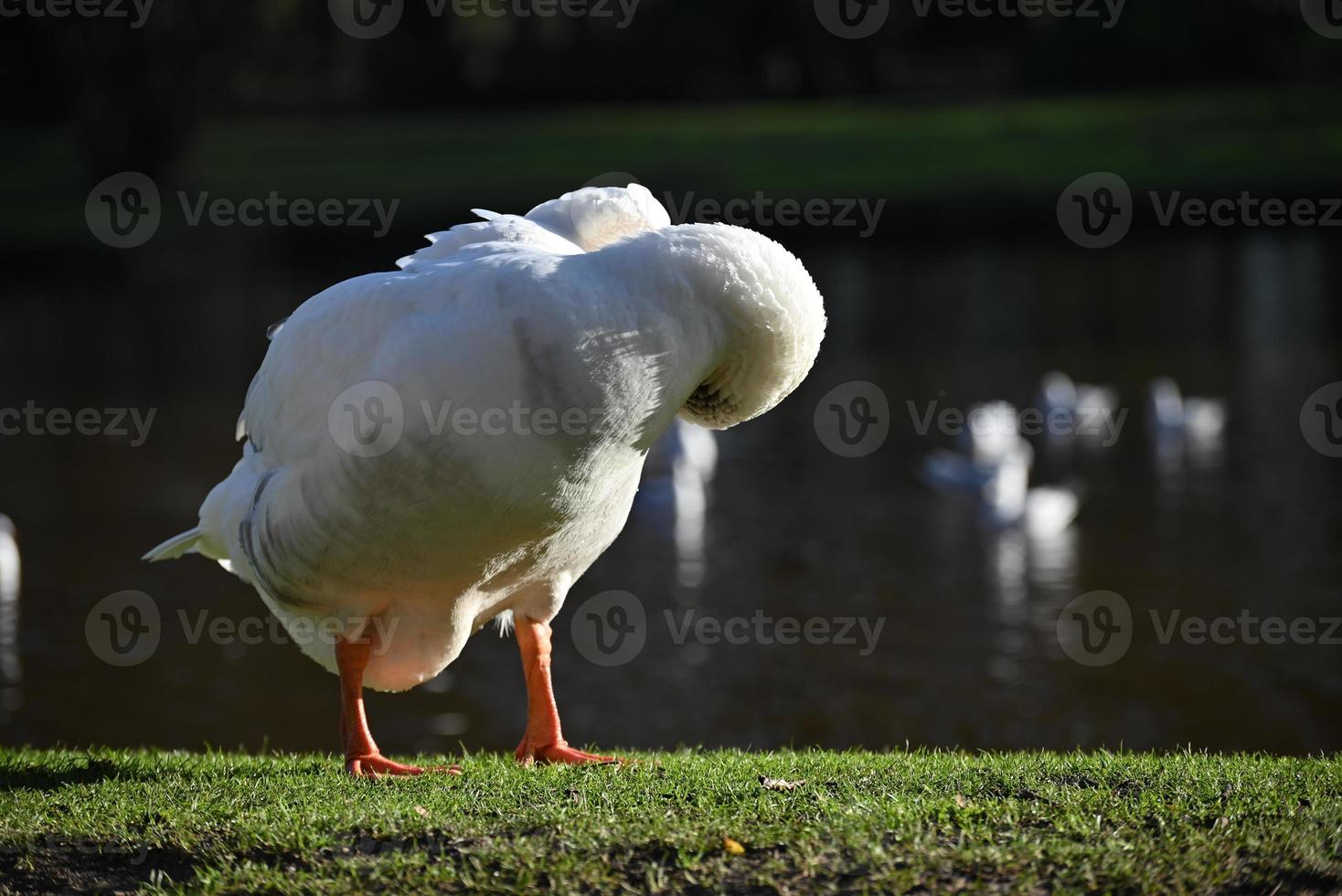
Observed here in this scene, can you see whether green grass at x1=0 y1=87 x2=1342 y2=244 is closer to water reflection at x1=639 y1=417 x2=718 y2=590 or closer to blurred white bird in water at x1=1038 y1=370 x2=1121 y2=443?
blurred white bird in water at x1=1038 y1=370 x2=1121 y2=443

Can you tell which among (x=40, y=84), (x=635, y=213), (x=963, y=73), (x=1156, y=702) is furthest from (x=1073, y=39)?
(x=635, y=213)

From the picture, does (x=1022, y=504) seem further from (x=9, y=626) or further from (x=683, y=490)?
(x=9, y=626)

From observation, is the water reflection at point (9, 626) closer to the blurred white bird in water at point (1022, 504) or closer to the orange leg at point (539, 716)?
the orange leg at point (539, 716)

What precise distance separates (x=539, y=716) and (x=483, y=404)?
5.30 ft

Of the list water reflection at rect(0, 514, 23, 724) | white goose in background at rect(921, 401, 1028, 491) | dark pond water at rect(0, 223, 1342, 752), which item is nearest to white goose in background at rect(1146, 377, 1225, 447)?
dark pond water at rect(0, 223, 1342, 752)

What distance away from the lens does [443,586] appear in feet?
18.9

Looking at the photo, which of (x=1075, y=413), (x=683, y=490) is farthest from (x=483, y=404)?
(x=1075, y=413)

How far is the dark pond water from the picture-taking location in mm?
11961

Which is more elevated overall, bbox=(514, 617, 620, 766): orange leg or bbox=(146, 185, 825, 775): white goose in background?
bbox=(146, 185, 825, 775): white goose in background

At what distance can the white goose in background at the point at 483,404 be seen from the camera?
17.0 ft

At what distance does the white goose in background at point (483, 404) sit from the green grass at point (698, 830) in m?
0.69

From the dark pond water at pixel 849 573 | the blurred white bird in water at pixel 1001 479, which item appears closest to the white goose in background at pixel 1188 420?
the dark pond water at pixel 849 573

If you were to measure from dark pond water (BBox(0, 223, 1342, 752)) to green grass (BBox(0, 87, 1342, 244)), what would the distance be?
43.5 feet

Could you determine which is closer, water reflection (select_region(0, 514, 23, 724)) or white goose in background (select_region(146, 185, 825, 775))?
white goose in background (select_region(146, 185, 825, 775))
